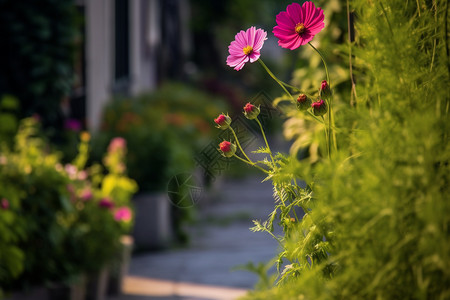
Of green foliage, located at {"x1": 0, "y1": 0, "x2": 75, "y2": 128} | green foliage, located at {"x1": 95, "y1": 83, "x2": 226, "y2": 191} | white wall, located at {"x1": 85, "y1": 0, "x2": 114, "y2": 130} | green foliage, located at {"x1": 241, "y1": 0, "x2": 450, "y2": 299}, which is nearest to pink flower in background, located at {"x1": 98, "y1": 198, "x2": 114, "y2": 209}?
green foliage, located at {"x1": 95, "y1": 83, "x2": 226, "y2": 191}

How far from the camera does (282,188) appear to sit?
4.04 ft

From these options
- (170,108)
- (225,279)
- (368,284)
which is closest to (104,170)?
(225,279)

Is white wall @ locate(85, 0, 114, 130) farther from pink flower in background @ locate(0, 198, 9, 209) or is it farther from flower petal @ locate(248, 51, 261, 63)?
flower petal @ locate(248, 51, 261, 63)

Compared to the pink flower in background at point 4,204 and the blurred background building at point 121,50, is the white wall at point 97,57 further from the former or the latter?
the pink flower in background at point 4,204

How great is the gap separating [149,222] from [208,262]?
2.22ft

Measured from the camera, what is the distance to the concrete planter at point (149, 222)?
17.8 ft

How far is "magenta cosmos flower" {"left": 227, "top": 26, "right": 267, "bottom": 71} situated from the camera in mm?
1252

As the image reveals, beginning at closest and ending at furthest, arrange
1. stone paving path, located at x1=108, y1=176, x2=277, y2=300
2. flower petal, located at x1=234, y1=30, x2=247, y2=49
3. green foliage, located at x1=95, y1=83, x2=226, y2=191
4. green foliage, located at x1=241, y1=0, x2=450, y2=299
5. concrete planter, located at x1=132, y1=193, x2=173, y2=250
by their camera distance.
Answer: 1. green foliage, located at x1=241, y1=0, x2=450, y2=299
2. flower petal, located at x1=234, y1=30, x2=247, y2=49
3. stone paving path, located at x1=108, y1=176, x2=277, y2=300
4. concrete planter, located at x1=132, y1=193, x2=173, y2=250
5. green foliage, located at x1=95, y1=83, x2=226, y2=191

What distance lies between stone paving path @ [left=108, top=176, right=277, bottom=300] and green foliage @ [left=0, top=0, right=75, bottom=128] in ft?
4.78

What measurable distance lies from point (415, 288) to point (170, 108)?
8554mm

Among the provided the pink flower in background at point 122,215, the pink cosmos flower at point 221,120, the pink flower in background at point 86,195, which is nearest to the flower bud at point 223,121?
the pink cosmos flower at point 221,120

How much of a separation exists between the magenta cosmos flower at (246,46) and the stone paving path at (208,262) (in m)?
3.06

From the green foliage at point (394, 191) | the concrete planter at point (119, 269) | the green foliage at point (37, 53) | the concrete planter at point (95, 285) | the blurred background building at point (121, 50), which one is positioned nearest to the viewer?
the green foliage at point (394, 191)

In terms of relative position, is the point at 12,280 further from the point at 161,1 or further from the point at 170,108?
the point at 161,1
